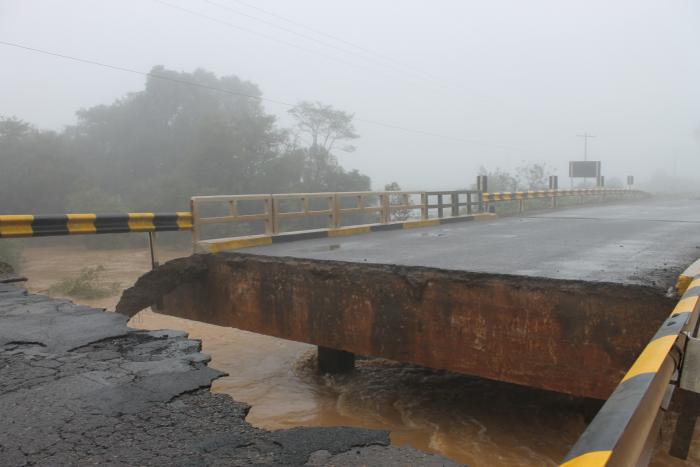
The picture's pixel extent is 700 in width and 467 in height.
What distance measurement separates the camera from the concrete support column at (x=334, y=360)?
9062 mm

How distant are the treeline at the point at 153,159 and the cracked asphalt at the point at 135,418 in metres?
31.2

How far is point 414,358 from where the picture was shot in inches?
211

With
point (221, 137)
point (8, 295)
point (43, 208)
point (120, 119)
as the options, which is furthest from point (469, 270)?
point (120, 119)

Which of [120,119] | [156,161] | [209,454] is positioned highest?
[120,119]

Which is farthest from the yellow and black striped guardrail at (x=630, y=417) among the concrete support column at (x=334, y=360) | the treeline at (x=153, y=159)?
the treeline at (x=153, y=159)

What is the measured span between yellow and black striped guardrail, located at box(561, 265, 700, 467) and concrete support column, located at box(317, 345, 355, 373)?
7.38 meters

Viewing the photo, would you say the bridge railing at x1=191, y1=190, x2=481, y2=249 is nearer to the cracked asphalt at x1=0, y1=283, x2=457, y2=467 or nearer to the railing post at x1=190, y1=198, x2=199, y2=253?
the railing post at x1=190, y1=198, x2=199, y2=253

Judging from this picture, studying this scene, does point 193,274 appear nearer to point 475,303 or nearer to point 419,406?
point 419,406

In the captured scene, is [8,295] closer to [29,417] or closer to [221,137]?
[29,417]

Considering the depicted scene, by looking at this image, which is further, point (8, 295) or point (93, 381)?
point (8, 295)

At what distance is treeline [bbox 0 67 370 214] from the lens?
35.0 metres

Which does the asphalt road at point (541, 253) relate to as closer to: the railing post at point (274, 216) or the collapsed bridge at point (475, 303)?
the collapsed bridge at point (475, 303)

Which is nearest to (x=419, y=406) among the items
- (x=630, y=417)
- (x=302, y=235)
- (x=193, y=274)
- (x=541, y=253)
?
(x=541, y=253)

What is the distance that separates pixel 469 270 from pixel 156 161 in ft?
142
